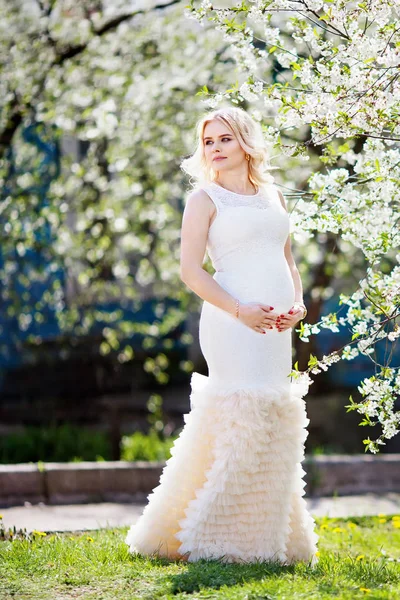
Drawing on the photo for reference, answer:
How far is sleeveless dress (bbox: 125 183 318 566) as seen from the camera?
4000 mm

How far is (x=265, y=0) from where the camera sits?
12.9 ft

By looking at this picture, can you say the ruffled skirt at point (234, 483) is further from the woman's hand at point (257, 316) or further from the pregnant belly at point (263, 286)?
the pregnant belly at point (263, 286)

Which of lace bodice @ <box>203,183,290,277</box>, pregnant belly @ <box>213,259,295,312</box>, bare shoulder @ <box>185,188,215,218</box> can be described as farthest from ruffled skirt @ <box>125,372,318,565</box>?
bare shoulder @ <box>185,188,215,218</box>

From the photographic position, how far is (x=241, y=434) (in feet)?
13.1

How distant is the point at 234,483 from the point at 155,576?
546 mm

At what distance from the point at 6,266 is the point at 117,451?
7.46 feet

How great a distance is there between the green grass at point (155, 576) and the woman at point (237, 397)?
15 centimetres

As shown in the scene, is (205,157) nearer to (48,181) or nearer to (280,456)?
(280,456)

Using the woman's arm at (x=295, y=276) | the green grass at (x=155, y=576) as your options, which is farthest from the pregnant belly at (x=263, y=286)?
the green grass at (x=155, y=576)

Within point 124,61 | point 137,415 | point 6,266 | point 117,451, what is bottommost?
point 137,415

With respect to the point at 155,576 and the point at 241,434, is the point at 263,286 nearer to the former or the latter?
the point at 241,434

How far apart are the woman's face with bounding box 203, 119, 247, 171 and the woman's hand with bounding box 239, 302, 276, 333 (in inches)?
27.6

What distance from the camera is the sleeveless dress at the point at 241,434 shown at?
13.1 ft

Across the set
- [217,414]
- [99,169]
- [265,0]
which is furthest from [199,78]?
[217,414]
